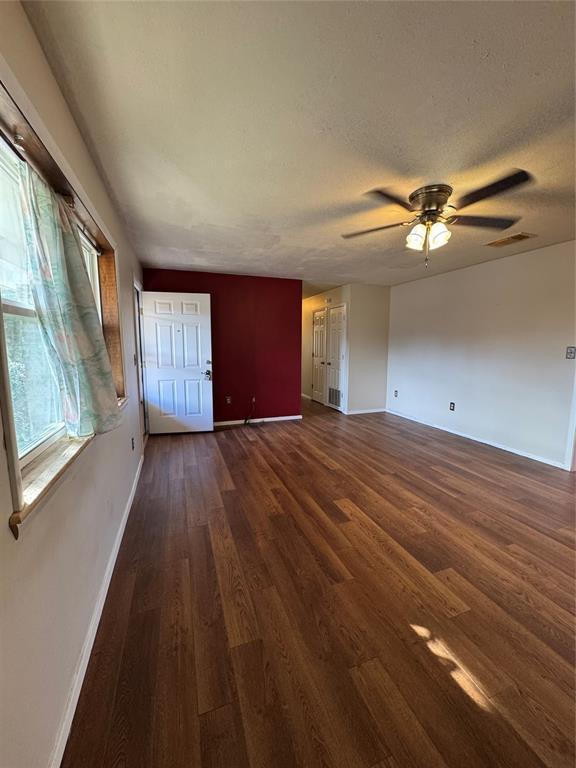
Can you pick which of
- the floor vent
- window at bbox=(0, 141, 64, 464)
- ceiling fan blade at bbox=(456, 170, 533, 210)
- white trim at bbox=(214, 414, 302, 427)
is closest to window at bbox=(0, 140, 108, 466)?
window at bbox=(0, 141, 64, 464)

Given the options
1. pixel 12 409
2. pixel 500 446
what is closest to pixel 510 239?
pixel 500 446

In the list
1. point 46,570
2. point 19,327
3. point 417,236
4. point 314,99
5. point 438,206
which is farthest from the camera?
point 417,236

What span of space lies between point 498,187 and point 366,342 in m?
3.71

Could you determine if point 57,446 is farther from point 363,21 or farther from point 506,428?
point 506,428

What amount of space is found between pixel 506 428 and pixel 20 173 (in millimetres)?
4770

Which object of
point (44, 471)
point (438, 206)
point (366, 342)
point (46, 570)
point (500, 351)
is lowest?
point (46, 570)

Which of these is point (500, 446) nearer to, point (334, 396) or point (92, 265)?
point (334, 396)

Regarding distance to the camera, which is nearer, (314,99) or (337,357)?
(314,99)

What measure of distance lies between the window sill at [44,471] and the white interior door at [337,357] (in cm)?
474

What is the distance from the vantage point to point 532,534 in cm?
217

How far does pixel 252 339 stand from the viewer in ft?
16.5

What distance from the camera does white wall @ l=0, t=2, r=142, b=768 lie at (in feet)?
2.50

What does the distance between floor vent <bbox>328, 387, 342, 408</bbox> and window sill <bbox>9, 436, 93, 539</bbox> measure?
492 cm

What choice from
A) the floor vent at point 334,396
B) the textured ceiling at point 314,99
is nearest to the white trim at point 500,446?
the floor vent at point 334,396
